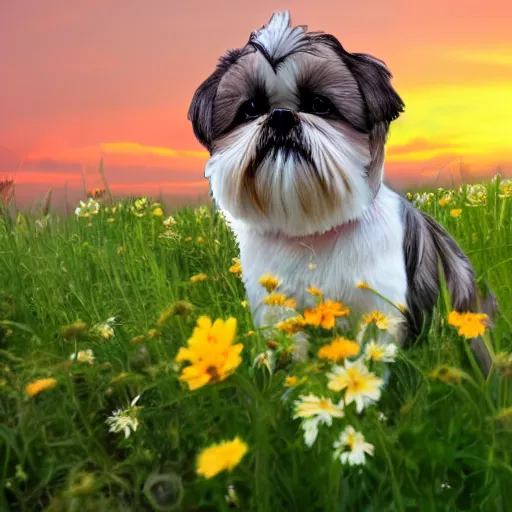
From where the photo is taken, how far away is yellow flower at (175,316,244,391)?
1.22 m

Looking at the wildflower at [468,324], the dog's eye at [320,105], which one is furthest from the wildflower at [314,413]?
the dog's eye at [320,105]

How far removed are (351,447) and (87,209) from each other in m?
4.60

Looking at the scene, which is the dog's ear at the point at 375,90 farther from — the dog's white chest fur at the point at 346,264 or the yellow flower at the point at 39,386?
the yellow flower at the point at 39,386

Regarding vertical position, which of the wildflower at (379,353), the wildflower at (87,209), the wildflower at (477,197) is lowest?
the wildflower at (87,209)

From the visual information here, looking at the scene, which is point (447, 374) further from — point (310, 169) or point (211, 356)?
point (310, 169)

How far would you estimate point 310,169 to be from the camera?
2.43 m

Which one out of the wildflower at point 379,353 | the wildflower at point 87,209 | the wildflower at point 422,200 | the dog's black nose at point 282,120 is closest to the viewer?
the wildflower at point 379,353

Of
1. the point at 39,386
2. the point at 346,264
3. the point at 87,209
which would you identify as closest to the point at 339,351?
the point at 39,386

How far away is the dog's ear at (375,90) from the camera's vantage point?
249 centimetres

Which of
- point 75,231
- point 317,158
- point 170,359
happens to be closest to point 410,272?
point 317,158

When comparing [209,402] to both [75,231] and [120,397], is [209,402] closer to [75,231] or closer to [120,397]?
[120,397]

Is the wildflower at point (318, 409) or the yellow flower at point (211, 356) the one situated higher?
the yellow flower at point (211, 356)

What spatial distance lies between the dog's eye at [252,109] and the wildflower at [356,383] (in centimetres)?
128

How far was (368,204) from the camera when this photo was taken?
2557 mm
